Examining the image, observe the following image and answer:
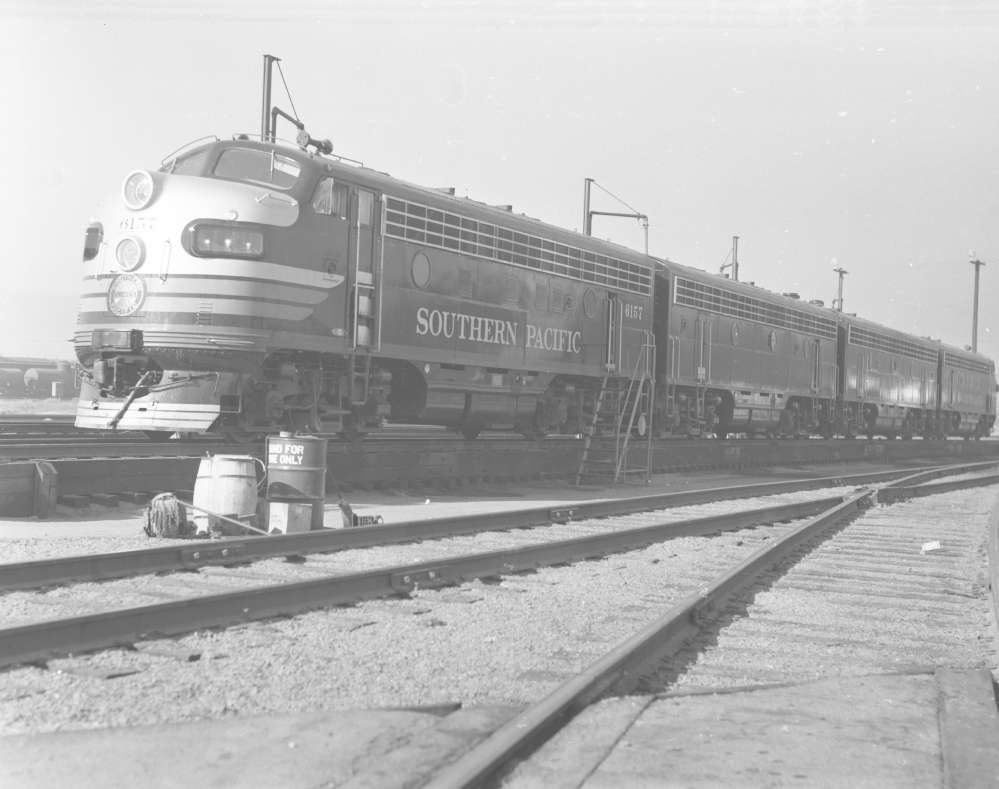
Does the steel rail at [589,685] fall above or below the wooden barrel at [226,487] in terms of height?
below

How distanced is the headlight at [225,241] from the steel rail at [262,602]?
5286 millimetres

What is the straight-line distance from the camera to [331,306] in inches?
500

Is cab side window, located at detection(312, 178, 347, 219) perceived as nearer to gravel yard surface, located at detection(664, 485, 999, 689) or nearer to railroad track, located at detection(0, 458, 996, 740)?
railroad track, located at detection(0, 458, 996, 740)

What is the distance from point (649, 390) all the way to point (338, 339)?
28.2ft

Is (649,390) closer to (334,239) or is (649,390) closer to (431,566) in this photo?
(334,239)

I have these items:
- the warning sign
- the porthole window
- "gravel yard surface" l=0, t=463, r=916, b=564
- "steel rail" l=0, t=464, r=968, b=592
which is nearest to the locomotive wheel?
"gravel yard surface" l=0, t=463, r=916, b=564

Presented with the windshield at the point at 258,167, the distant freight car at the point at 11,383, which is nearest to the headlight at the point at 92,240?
the windshield at the point at 258,167

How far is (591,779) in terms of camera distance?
3.46m

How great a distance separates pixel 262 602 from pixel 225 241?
6.89 meters

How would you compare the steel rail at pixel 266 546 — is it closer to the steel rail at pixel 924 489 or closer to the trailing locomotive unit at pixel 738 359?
the steel rail at pixel 924 489

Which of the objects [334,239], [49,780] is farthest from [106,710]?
[334,239]

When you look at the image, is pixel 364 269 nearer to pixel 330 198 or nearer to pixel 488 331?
pixel 330 198

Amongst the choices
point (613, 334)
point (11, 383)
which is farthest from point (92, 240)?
point (11, 383)

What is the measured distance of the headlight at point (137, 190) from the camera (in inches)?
479
